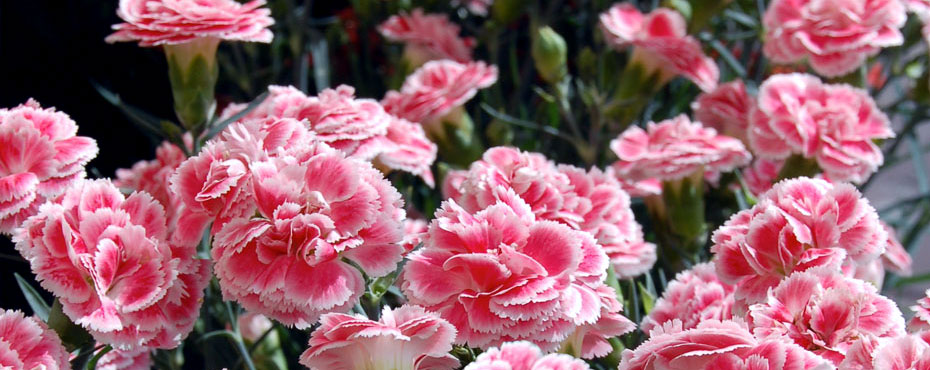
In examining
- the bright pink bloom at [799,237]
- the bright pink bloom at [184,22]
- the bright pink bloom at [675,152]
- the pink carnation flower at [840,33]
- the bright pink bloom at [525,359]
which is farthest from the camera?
the pink carnation flower at [840,33]

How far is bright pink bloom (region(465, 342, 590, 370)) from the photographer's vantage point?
0.38 meters

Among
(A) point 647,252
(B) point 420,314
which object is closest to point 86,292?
(B) point 420,314

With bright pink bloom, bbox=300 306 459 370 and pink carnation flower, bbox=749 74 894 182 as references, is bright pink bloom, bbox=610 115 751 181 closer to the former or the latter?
pink carnation flower, bbox=749 74 894 182

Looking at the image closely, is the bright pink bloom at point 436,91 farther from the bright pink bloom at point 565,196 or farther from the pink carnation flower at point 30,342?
the pink carnation flower at point 30,342

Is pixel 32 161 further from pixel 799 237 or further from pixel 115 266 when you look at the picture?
pixel 799 237

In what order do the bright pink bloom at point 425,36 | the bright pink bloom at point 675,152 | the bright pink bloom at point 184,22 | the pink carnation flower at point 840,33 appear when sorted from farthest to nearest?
1. the bright pink bloom at point 425,36
2. the pink carnation flower at point 840,33
3. the bright pink bloom at point 675,152
4. the bright pink bloom at point 184,22

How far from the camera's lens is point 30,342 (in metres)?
0.46

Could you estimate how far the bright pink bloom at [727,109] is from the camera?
85 centimetres

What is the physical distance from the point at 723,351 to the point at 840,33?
1.82 ft

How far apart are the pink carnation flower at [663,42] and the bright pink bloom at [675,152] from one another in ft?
0.43

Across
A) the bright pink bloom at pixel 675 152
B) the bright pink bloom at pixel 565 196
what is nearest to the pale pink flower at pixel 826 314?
the bright pink bloom at pixel 565 196

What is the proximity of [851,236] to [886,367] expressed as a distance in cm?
14

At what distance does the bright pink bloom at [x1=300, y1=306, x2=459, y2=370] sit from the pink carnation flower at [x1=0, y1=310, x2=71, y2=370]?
0.14m

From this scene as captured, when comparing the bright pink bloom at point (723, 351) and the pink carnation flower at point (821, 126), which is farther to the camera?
the pink carnation flower at point (821, 126)
